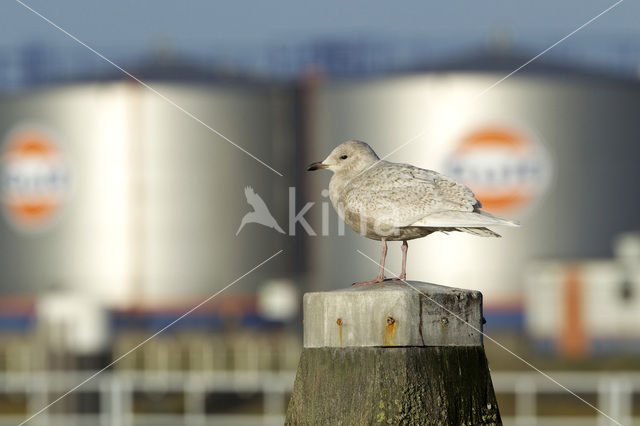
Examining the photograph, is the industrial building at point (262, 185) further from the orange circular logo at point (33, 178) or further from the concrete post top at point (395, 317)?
the concrete post top at point (395, 317)

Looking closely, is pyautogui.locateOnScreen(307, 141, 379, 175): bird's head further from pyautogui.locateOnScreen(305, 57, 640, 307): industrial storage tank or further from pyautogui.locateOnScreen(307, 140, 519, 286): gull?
pyautogui.locateOnScreen(305, 57, 640, 307): industrial storage tank

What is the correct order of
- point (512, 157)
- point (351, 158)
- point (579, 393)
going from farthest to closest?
1. point (512, 157)
2. point (579, 393)
3. point (351, 158)

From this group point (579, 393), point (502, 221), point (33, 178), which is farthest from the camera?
point (33, 178)

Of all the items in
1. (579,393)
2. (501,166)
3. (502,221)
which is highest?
(501,166)

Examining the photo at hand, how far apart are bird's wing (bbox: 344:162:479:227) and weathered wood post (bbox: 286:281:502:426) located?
0.82 meters

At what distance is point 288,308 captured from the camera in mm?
40844

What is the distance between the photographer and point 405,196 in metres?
4.91

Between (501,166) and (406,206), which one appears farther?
(501,166)

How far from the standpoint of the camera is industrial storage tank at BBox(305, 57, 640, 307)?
122ft

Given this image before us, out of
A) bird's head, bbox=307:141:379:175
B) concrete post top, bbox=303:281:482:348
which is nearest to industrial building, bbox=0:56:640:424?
bird's head, bbox=307:141:379:175

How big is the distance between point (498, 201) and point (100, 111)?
13109mm

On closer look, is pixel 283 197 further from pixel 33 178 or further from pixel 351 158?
pixel 351 158

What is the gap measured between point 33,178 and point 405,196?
37214 mm

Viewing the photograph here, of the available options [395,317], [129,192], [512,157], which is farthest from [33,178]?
[395,317]
